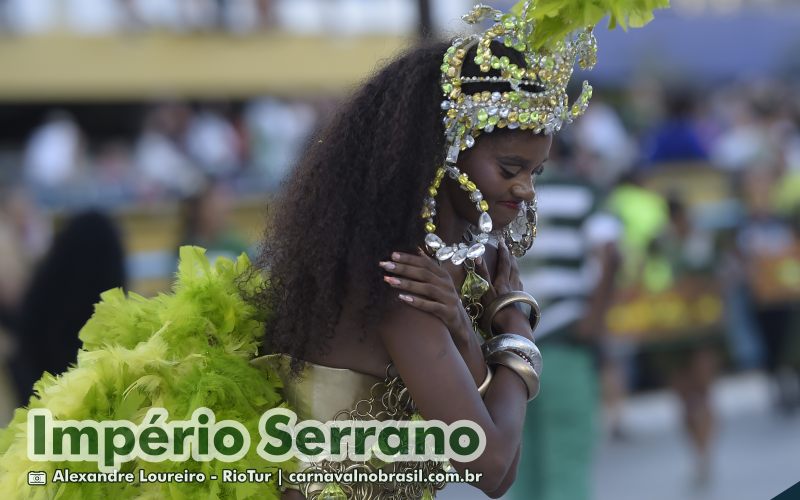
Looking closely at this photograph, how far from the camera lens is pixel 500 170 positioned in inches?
106

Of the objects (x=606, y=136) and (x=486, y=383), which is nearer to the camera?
(x=486, y=383)

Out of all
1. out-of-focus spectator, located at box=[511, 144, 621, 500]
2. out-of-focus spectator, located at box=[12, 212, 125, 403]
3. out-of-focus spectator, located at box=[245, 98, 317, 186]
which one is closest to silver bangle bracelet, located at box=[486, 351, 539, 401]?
out-of-focus spectator, located at box=[12, 212, 125, 403]

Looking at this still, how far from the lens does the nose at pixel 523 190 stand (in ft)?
8.86

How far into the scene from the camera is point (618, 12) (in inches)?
105

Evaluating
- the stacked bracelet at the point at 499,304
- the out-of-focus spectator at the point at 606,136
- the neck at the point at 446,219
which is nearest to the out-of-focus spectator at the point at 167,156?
the out-of-focus spectator at the point at 606,136

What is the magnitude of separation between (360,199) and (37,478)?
3.00 ft

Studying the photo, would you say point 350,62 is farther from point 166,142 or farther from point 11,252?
point 11,252

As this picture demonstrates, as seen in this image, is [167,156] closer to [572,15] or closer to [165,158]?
[165,158]

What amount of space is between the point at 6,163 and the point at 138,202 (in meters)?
2.09

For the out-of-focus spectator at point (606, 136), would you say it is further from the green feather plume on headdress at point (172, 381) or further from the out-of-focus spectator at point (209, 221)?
the green feather plume on headdress at point (172, 381)

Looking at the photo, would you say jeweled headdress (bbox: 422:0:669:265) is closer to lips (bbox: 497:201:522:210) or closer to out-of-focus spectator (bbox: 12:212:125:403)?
lips (bbox: 497:201:522:210)

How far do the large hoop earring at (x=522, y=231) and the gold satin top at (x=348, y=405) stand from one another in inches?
18.4

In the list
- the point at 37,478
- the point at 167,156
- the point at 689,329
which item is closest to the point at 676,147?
the point at 689,329

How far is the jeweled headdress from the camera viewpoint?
2656 millimetres
